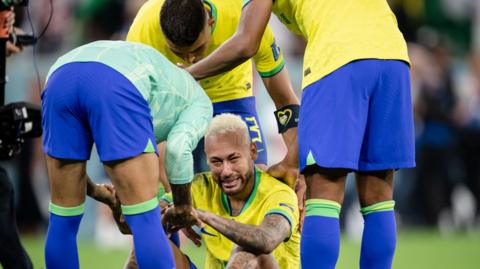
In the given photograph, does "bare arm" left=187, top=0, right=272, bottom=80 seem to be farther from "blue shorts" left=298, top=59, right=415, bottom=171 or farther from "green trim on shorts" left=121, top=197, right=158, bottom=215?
"green trim on shorts" left=121, top=197, right=158, bottom=215

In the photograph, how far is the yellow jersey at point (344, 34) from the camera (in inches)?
191

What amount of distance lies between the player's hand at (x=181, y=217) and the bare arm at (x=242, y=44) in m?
0.73

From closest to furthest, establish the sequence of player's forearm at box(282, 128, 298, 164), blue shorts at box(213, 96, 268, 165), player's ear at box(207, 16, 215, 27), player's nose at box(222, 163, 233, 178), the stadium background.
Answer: player's nose at box(222, 163, 233, 178)
player's ear at box(207, 16, 215, 27)
player's forearm at box(282, 128, 298, 164)
blue shorts at box(213, 96, 268, 165)
the stadium background

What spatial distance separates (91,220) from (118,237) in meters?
0.36

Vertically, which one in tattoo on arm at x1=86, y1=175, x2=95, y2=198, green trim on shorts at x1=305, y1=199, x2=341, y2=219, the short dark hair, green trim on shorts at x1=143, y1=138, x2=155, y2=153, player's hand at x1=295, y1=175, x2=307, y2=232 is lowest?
player's hand at x1=295, y1=175, x2=307, y2=232

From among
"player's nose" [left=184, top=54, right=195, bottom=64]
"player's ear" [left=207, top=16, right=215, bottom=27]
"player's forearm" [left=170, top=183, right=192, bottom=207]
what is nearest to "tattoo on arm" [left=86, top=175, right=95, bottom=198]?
"player's forearm" [left=170, top=183, right=192, bottom=207]

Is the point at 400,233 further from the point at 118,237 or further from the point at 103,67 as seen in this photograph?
the point at 103,67

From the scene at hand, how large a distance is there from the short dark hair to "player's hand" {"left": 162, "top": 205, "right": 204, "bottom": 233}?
3.07ft

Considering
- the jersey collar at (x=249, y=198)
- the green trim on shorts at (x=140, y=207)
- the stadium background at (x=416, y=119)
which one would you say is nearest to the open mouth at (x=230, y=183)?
the jersey collar at (x=249, y=198)

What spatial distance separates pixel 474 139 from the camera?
37.6 feet

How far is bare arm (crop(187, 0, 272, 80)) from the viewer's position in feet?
16.5

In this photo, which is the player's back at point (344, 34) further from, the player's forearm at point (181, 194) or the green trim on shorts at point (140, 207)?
the green trim on shorts at point (140, 207)

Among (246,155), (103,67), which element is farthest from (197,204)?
(103,67)

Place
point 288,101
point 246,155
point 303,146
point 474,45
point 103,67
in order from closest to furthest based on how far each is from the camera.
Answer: point 103,67 → point 303,146 → point 246,155 → point 288,101 → point 474,45
